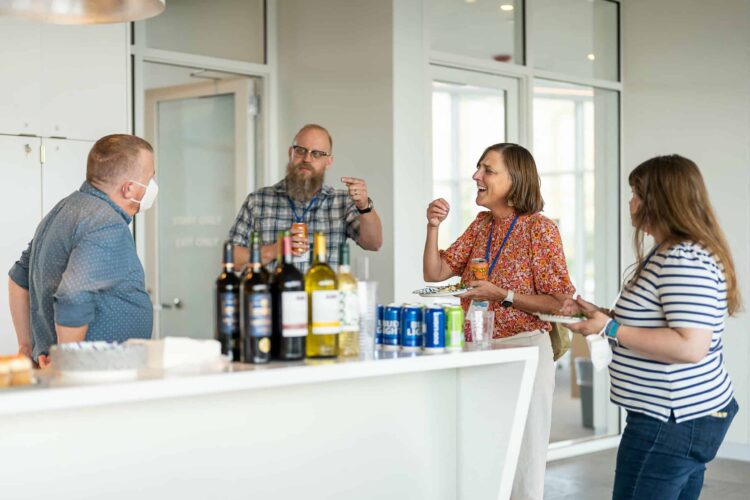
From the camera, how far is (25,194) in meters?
4.09

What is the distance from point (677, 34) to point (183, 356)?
16.7ft

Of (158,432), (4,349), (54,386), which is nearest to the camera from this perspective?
(54,386)

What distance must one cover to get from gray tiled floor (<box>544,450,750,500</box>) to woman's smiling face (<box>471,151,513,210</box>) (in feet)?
6.90

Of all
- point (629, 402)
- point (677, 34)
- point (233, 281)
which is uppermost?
point (677, 34)

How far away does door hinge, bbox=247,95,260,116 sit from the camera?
5590 mm

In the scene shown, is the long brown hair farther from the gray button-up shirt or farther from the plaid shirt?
the plaid shirt

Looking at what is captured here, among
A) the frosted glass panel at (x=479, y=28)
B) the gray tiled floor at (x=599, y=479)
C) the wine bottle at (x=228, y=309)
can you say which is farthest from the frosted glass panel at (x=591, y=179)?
the wine bottle at (x=228, y=309)

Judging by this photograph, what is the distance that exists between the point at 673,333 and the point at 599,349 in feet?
0.68

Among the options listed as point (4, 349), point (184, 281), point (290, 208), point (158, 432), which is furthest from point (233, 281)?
point (184, 281)

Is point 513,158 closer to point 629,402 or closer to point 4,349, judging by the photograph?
point 629,402

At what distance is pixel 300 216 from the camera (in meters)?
4.15

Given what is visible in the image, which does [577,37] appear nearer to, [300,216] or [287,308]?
[300,216]

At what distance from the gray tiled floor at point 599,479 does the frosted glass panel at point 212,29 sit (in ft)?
9.67

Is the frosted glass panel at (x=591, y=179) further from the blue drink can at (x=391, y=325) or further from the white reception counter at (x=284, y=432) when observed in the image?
the blue drink can at (x=391, y=325)
